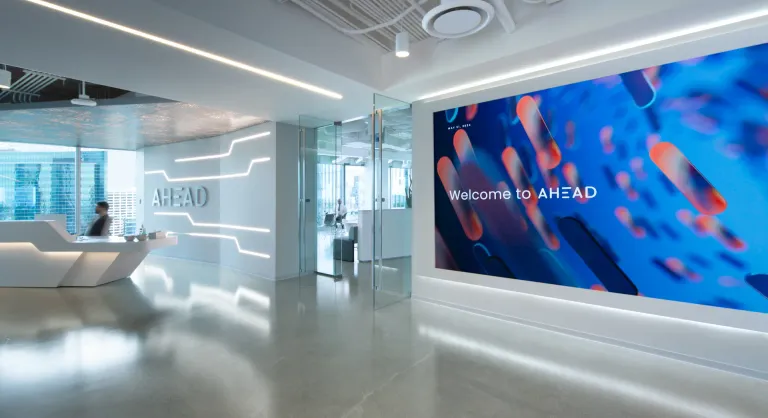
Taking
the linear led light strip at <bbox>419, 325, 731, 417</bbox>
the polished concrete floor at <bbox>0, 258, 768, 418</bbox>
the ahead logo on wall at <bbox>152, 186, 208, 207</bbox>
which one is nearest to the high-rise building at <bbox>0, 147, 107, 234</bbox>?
the ahead logo on wall at <bbox>152, 186, 208, 207</bbox>

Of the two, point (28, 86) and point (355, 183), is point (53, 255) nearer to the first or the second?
point (28, 86)

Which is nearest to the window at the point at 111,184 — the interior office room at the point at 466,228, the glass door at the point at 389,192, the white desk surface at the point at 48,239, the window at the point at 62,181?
the window at the point at 62,181

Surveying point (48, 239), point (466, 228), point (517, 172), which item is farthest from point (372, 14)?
point (48, 239)

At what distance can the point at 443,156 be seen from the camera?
5.20 meters

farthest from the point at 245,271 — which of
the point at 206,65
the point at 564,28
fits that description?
the point at 564,28

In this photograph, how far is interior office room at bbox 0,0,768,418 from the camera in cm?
295

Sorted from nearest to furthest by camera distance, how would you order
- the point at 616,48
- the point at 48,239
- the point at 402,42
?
the point at 616,48 → the point at 402,42 → the point at 48,239

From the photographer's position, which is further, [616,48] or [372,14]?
[372,14]

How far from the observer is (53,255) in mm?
6473

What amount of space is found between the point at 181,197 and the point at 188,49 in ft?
22.9

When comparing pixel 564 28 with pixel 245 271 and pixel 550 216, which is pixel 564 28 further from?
pixel 245 271

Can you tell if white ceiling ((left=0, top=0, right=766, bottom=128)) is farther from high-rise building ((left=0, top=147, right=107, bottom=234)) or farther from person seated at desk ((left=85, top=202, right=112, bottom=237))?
high-rise building ((left=0, top=147, right=107, bottom=234))

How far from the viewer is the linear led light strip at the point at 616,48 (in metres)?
3.04

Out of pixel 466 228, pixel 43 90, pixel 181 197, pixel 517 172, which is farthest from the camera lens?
pixel 181 197
